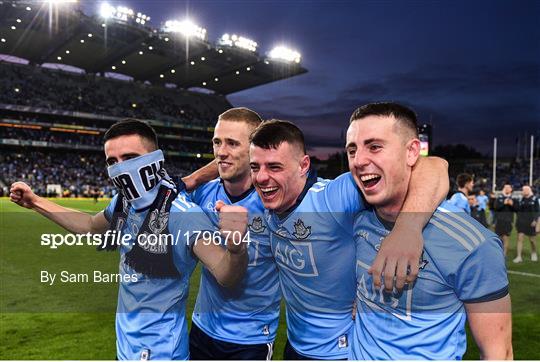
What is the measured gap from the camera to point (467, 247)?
1919mm

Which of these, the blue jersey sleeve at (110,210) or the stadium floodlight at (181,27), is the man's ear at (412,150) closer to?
the blue jersey sleeve at (110,210)

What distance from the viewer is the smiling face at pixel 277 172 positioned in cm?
258

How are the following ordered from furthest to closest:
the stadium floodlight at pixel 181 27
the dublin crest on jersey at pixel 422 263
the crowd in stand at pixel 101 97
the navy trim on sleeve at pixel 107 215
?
the crowd in stand at pixel 101 97 → the stadium floodlight at pixel 181 27 → the navy trim on sleeve at pixel 107 215 → the dublin crest on jersey at pixel 422 263

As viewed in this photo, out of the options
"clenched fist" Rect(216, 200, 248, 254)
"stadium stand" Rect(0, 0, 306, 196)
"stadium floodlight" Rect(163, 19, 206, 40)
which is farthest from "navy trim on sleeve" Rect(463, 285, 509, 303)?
"stadium floodlight" Rect(163, 19, 206, 40)

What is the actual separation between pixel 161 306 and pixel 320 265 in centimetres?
91

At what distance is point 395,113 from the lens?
216 centimetres

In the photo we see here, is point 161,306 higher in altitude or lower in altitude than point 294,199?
lower

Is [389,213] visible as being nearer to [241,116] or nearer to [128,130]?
[241,116]

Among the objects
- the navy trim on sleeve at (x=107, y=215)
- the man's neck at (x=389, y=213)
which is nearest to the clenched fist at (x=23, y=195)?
the navy trim on sleeve at (x=107, y=215)

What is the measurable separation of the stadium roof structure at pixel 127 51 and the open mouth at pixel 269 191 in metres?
36.7

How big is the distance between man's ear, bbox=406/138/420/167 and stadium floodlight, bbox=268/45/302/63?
43.8 metres

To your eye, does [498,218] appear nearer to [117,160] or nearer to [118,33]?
[117,160]

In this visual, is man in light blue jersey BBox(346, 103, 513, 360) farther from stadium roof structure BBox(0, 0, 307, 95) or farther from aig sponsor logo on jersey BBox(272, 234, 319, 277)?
stadium roof structure BBox(0, 0, 307, 95)

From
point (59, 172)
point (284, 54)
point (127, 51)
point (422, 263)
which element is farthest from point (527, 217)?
point (59, 172)
